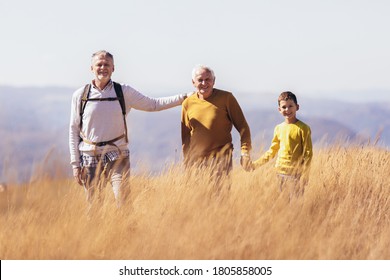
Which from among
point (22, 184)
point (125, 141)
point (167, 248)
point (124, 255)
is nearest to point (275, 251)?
point (167, 248)

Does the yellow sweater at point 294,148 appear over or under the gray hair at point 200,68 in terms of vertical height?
under

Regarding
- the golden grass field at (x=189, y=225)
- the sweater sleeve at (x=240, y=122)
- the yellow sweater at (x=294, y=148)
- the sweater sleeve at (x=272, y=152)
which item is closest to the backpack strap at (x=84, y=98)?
the golden grass field at (x=189, y=225)

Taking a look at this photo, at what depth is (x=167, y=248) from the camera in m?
5.08

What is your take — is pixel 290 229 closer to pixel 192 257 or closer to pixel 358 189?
pixel 192 257

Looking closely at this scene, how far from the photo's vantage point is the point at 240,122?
235 inches

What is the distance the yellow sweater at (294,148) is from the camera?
5996mm

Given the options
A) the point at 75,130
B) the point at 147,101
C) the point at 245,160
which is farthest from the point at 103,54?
the point at 245,160

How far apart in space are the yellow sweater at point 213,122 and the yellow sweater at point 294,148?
36 centimetres

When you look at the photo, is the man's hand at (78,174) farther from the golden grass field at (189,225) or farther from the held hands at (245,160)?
the held hands at (245,160)

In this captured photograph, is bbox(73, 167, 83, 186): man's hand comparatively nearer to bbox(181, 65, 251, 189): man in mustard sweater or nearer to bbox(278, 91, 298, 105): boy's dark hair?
bbox(181, 65, 251, 189): man in mustard sweater

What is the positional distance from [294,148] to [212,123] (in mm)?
820

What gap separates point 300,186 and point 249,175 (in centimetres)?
111

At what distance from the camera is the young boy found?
6000mm

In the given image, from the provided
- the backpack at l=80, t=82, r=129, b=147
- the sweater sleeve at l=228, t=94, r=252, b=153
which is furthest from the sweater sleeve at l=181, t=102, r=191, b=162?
the backpack at l=80, t=82, r=129, b=147
